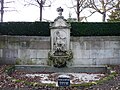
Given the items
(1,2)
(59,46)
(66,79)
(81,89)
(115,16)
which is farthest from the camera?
(115,16)

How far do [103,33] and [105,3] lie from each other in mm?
8437

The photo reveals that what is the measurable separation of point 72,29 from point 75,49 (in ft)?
3.67

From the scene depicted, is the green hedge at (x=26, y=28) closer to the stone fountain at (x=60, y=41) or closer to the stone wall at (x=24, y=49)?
the stone wall at (x=24, y=49)

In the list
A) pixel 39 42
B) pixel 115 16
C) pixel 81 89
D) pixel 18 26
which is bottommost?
pixel 81 89

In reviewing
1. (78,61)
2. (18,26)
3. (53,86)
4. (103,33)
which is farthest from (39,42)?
(53,86)

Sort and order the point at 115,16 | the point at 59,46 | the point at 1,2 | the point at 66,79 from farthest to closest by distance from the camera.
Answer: the point at 115,16
the point at 1,2
the point at 59,46
the point at 66,79

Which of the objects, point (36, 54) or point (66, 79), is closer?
point (66, 79)

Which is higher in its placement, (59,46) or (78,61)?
(59,46)

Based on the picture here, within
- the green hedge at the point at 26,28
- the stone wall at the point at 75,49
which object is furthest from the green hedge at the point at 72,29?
the stone wall at the point at 75,49

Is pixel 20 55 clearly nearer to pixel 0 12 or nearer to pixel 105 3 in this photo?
pixel 0 12

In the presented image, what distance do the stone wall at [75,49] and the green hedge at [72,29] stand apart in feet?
1.13

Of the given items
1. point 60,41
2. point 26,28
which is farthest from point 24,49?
point 60,41

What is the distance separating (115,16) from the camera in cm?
2225

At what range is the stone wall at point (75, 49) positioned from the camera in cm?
1322
